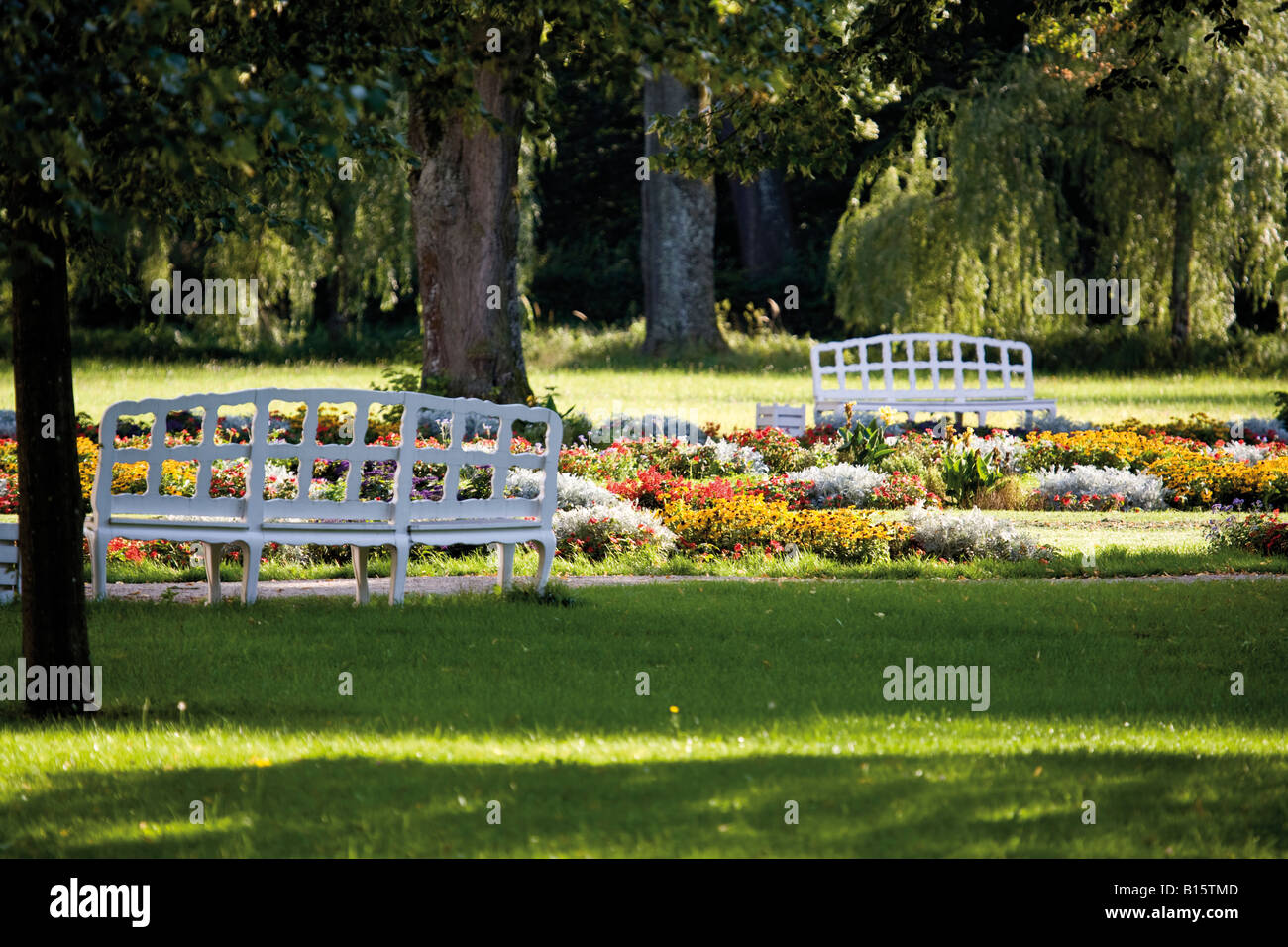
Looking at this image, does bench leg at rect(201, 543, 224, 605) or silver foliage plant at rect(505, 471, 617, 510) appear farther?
silver foliage plant at rect(505, 471, 617, 510)

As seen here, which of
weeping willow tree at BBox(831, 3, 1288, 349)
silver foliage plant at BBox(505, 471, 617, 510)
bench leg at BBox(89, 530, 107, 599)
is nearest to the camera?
bench leg at BBox(89, 530, 107, 599)

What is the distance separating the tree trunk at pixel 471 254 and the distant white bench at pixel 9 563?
7.18 metres

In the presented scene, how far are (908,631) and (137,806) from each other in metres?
4.05

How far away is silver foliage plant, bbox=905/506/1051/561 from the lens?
1012 cm

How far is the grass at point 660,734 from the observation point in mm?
4273

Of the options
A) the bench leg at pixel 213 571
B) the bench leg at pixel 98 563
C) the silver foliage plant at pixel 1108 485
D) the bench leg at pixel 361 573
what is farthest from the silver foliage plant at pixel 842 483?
the bench leg at pixel 98 563

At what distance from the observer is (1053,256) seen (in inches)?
1013

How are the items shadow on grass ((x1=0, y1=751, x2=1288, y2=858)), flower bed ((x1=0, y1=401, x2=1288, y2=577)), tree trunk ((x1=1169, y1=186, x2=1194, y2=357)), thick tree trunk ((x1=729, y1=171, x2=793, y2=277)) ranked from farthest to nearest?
thick tree trunk ((x1=729, y1=171, x2=793, y2=277)) → tree trunk ((x1=1169, y1=186, x2=1194, y2=357)) → flower bed ((x1=0, y1=401, x2=1288, y2=577)) → shadow on grass ((x1=0, y1=751, x2=1288, y2=858))

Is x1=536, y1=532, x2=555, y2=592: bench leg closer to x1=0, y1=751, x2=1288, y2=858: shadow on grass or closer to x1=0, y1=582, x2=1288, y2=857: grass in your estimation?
x1=0, y1=582, x2=1288, y2=857: grass

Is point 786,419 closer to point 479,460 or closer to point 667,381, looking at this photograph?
point 479,460

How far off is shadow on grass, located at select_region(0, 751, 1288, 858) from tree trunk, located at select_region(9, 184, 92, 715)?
1.12 meters

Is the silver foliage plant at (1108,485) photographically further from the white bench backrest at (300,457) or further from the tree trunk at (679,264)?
the tree trunk at (679,264)

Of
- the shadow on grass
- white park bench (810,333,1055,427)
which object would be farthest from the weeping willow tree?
the shadow on grass

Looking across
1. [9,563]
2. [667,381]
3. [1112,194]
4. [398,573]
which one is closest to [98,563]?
[9,563]
